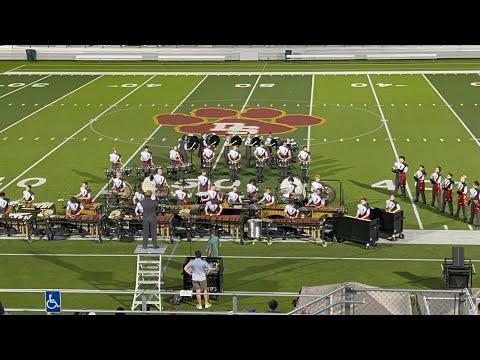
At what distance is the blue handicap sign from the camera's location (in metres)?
15.5

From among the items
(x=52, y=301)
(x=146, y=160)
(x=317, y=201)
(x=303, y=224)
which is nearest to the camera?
(x=52, y=301)

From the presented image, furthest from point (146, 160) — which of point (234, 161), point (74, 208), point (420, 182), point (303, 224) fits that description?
point (420, 182)

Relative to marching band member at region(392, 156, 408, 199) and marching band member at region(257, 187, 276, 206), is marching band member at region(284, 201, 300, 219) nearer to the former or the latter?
marching band member at region(257, 187, 276, 206)

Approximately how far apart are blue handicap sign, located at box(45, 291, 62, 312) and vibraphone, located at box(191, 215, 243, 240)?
791 cm

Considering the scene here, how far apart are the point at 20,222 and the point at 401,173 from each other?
9492mm

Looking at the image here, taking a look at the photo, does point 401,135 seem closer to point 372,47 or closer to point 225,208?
point 225,208

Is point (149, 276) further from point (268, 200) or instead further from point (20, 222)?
point (268, 200)

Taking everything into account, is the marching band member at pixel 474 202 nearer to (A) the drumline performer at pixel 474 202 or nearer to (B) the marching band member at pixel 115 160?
(A) the drumline performer at pixel 474 202

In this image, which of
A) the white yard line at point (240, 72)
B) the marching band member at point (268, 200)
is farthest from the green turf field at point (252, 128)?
the marching band member at point (268, 200)

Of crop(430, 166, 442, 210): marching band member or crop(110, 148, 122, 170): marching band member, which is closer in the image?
crop(430, 166, 442, 210): marching band member

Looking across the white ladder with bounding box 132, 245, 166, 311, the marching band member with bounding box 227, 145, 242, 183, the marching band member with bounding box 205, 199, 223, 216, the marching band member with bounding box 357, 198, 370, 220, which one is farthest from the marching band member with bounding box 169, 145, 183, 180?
the white ladder with bounding box 132, 245, 166, 311

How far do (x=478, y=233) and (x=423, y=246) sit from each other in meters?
1.64

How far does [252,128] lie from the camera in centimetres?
3519

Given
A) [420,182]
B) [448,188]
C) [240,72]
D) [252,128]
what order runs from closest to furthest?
[448,188]
[420,182]
[252,128]
[240,72]
